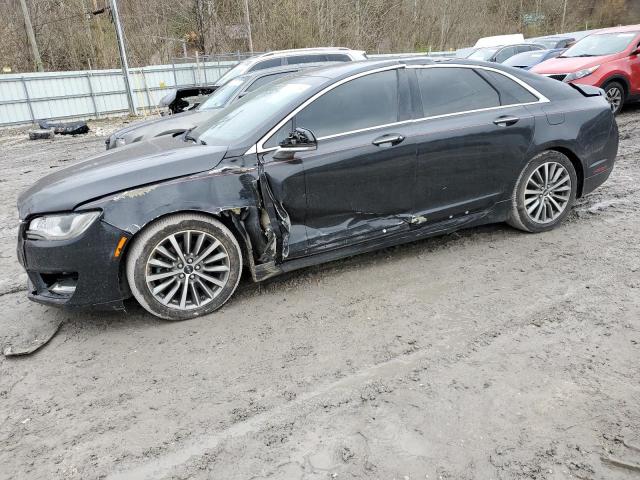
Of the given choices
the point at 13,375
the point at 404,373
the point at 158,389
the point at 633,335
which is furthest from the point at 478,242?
the point at 13,375

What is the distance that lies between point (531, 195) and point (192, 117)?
5282 mm

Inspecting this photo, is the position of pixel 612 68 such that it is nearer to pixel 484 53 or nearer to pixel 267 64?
pixel 267 64

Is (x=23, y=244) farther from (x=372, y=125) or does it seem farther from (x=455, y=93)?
(x=455, y=93)

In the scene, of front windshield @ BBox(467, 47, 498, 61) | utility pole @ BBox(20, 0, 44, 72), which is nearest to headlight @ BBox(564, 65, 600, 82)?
front windshield @ BBox(467, 47, 498, 61)

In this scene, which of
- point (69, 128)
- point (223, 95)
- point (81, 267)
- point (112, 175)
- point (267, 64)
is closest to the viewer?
point (81, 267)

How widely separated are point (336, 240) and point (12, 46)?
91.2 feet

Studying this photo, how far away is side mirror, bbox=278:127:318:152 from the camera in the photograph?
12.2 feet

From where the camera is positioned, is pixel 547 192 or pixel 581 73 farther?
pixel 581 73

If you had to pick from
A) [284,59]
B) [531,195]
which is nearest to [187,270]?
[531,195]

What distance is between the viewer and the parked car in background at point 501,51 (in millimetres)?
18481

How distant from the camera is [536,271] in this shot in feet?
13.5

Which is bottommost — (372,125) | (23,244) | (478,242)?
(478,242)

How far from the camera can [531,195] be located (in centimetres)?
471

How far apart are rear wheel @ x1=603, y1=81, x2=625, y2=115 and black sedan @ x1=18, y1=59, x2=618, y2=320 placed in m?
6.76
